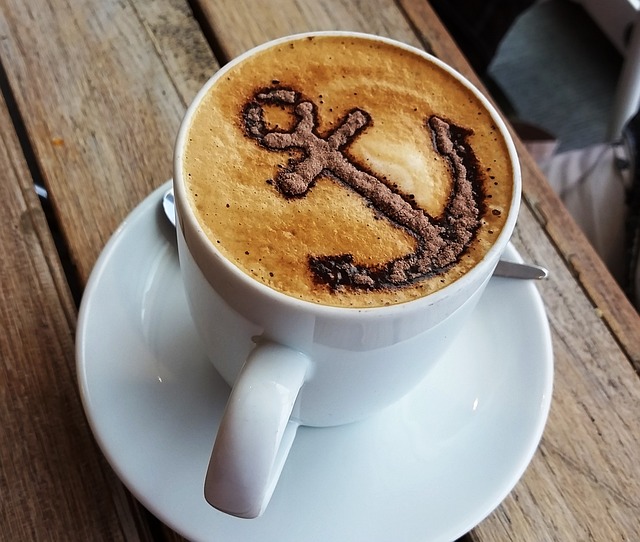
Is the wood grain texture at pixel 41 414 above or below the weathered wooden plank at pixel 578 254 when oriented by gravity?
below

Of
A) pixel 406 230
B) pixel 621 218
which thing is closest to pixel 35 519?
pixel 406 230

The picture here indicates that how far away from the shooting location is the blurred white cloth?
1139 mm

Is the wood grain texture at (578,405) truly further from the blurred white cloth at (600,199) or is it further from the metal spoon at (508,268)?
the blurred white cloth at (600,199)

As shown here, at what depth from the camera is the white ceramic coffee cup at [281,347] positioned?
1.46 feet

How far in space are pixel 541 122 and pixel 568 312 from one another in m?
1.27

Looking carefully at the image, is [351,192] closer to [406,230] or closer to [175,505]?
[406,230]

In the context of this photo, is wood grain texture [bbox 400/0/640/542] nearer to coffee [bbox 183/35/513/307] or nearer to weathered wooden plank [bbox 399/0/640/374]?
weathered wooden plank [bbox 399/0/640/374]

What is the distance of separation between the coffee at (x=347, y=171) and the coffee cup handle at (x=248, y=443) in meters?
0.07

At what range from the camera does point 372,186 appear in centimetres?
54

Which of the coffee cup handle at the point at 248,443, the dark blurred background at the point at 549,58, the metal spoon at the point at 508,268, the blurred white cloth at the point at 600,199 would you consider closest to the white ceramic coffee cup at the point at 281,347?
the coffee cup handle at the point at 248,443

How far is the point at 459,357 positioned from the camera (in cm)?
67

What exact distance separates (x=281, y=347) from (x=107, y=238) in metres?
0.32

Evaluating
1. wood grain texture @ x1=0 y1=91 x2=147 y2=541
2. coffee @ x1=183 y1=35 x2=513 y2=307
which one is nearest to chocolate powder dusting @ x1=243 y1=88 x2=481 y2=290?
coffee @ x1=183 y1=35 x2=513 y2=307

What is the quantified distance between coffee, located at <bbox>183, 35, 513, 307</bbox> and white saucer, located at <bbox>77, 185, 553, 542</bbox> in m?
0.18
